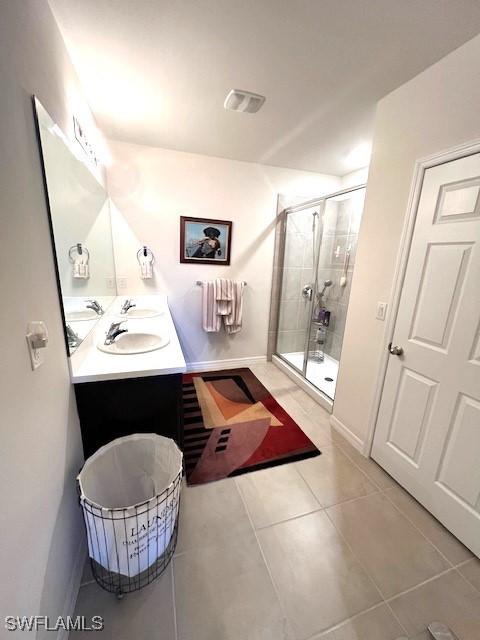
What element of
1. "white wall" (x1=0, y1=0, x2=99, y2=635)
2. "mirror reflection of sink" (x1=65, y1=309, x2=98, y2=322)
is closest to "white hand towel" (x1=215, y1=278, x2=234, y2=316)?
"mirror reflection of sink" (x1=65, y1=309, x2=98, y2=322)

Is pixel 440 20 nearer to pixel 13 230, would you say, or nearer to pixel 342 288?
pixel 13 230

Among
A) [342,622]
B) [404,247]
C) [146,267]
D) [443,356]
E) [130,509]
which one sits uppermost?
[404,247]

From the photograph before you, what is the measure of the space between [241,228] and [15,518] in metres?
2.83

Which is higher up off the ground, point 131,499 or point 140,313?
point 140,313

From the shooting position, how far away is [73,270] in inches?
53.2

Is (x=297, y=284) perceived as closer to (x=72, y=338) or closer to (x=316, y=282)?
(x=316, y=282)

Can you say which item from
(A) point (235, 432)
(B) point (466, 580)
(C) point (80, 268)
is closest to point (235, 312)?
(A) point (235, 432)

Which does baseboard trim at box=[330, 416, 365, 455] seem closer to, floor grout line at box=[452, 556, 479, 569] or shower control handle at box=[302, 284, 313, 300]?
floor grout line at box=[452, 556, 479, 569]

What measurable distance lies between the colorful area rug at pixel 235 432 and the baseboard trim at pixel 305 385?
1.35ft

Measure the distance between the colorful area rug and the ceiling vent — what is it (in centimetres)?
241

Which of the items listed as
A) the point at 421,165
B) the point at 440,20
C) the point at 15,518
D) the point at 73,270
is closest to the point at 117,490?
the point at 15,518

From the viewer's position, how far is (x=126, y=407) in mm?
1317

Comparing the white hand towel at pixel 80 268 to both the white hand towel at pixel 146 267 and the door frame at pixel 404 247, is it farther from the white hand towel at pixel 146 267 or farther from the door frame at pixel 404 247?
the door frame at pixel 404 247

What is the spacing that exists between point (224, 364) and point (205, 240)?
1.55m
